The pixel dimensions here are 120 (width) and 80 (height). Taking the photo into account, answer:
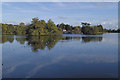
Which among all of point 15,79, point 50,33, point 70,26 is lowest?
point 15,79

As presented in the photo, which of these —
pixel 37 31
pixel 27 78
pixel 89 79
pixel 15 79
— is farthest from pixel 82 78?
pixel 37 31

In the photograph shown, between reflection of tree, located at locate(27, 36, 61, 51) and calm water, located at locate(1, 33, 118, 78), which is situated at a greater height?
reflection of tree, located at locate(27, 36, 61, 51)

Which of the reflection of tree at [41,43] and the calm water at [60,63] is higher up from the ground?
the reflection of tree at [41,43]

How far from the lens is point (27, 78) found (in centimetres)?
766

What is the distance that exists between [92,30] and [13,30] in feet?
255

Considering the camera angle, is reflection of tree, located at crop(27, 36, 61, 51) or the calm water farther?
reflection of tree, located at crop(27, 36, 61, 51)

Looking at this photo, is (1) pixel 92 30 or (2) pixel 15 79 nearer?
(2) pixel 15 79

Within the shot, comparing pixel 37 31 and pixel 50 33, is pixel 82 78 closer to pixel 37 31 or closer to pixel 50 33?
pixel 37 31

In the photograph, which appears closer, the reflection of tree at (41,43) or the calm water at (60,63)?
the calm water at (60,63)

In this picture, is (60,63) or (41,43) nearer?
(60,63)

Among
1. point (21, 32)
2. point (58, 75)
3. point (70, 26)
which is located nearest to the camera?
→ point (58, 75)

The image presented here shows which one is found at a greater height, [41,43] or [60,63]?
[41,43]

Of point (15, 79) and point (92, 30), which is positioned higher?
point (92, 30)

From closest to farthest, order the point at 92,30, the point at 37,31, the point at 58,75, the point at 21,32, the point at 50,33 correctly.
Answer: the point at 58,75 < the point at 37,31 < the point at 50,33 < the point at 21,32 < the point at 92,30
